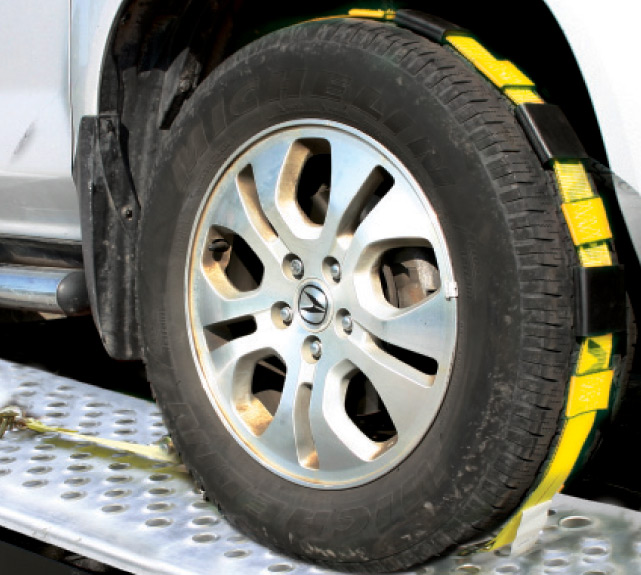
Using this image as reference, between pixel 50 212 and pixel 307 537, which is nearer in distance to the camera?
pixel 307 537

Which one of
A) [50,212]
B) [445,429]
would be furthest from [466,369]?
[50,212]

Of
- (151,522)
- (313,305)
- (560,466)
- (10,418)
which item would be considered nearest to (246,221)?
(313,305)

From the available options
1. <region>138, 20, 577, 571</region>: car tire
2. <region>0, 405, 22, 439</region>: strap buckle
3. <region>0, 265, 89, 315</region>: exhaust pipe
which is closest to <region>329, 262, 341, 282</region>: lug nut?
<region>138, 20, 577, 571</region>: car tire

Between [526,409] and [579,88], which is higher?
[579,88]

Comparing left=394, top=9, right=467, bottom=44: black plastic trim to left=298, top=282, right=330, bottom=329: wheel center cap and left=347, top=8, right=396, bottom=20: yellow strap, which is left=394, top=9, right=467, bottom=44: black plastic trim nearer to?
left=347, top=8, right=396, bottom=20: yellow strap

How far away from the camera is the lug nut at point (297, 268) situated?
1747 mm

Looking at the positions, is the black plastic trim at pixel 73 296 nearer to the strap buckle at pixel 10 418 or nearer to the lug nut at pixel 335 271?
the strap buckle at pixel 10 418

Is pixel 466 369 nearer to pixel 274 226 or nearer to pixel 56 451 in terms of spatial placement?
pixel 274 226

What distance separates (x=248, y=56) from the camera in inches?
70.6

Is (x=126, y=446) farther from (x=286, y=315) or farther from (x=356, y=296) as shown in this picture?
(x=356, y=296)

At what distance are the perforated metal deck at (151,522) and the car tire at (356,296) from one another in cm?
8

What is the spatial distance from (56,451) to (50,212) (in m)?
0.63

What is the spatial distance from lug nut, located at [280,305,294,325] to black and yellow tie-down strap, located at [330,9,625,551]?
0.54 m

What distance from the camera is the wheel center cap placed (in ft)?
5.54
